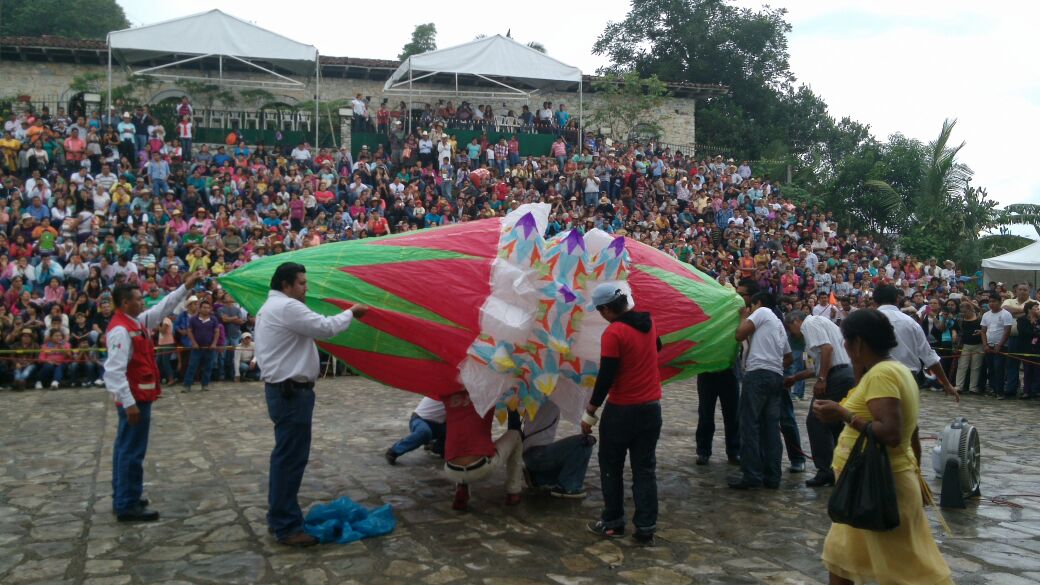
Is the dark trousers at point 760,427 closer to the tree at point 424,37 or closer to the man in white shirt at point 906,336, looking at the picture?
the man in white shirt at point 906,336

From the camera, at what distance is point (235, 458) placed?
25.8 ft

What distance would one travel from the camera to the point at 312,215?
18484mm

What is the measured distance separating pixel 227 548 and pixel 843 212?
91.5 feet

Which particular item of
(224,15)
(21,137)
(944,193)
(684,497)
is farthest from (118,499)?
(944,193)

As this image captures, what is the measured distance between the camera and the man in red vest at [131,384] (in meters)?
5.82

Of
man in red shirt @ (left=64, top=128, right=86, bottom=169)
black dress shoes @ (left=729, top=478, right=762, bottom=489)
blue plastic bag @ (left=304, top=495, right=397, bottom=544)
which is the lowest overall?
black dress shoes @ (left=729, top=478, right=762, bottom=489)

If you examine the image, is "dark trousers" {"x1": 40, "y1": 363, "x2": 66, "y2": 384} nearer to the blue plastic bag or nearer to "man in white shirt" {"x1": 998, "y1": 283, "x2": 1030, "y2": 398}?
the blue plastic bag

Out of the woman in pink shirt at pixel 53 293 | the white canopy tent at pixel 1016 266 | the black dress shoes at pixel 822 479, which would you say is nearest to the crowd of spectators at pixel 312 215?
the woman in pink shirt at pixel 53 293

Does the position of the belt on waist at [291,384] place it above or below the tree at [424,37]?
below

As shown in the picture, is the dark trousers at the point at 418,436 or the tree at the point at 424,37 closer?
the dark trousers at the point at 418,436

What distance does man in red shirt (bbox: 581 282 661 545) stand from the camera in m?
5.46

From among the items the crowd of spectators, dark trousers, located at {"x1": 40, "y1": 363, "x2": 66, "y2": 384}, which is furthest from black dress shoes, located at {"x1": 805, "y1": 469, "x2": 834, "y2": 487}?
dark trousers, located at {"x1": 40, "y1": 363, "x2": 66, "y2": 384}

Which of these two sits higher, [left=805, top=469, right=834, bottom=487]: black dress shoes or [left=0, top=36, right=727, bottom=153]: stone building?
[left=0, top=36, right=727, bottom=153]: stone building

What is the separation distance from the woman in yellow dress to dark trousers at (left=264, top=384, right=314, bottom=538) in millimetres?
3088
